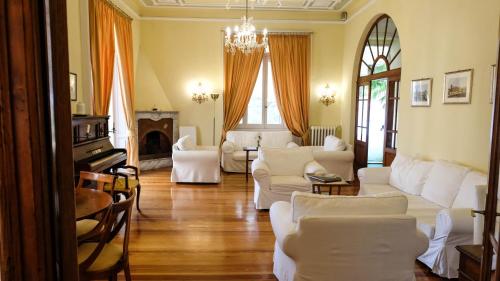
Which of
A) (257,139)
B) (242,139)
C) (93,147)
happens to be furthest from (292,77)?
(93,147)

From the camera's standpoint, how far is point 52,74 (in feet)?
2.57

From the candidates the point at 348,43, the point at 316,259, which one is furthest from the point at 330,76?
the point at 316,259

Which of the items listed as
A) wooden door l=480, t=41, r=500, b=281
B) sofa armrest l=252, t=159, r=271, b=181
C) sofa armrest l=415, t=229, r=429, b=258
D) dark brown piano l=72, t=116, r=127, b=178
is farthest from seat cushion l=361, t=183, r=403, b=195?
dark brown piano l=72, t=116, r=127, b=178

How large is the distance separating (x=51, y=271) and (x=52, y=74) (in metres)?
0.45

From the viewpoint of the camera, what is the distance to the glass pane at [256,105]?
27.3ft

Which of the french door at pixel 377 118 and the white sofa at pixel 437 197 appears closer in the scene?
the white sofa at pixel 437 197

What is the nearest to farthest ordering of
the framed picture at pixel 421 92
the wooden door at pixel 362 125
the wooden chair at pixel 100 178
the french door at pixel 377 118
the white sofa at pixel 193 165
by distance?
1. the wooden chair at pixel 100 178
2. the framed picture at pixel 421 92
3. the french door at pixel 377 118
4. the white sofa at pixel 193 165
5. the wooden door at pixel 362 125

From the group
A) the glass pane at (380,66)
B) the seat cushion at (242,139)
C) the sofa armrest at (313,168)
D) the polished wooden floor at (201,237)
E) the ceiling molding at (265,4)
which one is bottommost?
the polished wooden floor at (201,237)

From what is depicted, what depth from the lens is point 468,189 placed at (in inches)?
134

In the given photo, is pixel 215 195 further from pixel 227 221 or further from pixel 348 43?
pixel 348 43

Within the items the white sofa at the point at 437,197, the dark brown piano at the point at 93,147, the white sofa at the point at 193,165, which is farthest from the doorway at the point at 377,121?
the dark brown piano at the point at 93,147

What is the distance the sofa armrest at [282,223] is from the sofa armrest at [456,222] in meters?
1.37

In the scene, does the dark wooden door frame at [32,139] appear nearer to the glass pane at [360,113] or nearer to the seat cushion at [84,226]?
the seat cushion at [84,226]

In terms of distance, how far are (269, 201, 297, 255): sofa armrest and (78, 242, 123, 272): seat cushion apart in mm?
1115
